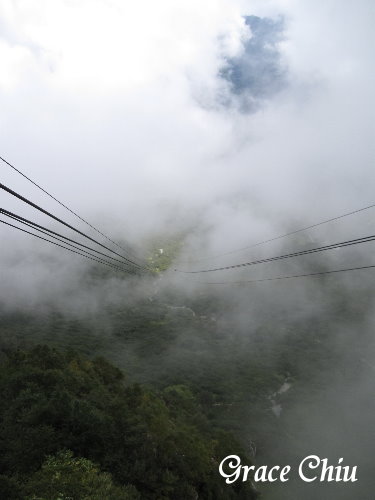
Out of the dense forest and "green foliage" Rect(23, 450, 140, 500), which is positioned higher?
the dense forest

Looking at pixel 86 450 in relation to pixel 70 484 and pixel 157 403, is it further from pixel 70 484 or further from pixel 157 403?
pixel 157 403

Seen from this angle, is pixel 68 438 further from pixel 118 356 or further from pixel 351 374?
pixel 351 374

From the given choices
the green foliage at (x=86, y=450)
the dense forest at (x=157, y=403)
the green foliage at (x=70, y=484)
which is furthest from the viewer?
the dense forest at (x=157, y=403)

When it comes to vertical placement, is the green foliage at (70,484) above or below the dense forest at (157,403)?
below

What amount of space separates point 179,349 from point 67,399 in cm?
14331

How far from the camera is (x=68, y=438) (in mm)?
24078

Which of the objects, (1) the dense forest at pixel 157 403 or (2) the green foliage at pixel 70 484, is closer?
(2) the green foliage at pixel 70 484

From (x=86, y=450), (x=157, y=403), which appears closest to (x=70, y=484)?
(x=86, y=450)

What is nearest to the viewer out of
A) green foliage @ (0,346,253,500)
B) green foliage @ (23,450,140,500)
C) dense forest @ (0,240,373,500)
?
green foliage @ (23,450,140,500)

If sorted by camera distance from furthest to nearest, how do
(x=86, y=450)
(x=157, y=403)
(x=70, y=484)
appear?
(x=157, y=403) → (x=86, y=450) → (x=70, y=484)

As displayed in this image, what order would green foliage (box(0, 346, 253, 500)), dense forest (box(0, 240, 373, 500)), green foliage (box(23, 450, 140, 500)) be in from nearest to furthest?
green foliage (box(23, 450, 140, 500))
green foliage (box(0, 346, 253, 500))
dense forest (box(0, 240, 373, 500))

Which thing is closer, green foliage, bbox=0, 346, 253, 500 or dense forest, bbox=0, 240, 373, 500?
green foliage, bbox=0, 346, 253, 500

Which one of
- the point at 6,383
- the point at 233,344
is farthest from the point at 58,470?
the point at 233,344

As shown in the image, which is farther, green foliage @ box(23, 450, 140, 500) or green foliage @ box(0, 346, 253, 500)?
green foliage @ box(0, 346, 253, 500)
